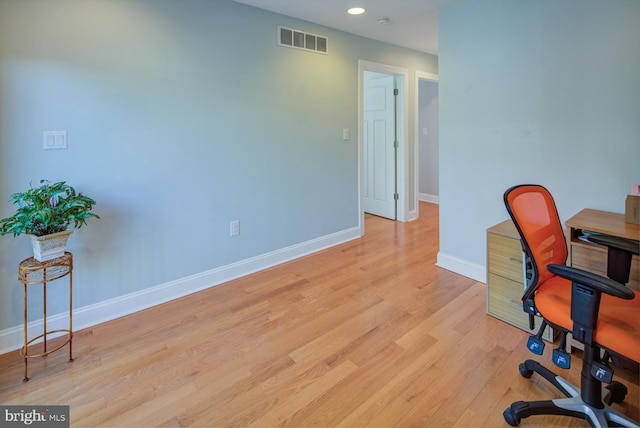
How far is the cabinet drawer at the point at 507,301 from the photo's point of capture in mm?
2266

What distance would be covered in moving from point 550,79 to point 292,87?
2.13 m

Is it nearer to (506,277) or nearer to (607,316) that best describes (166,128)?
(506,277)

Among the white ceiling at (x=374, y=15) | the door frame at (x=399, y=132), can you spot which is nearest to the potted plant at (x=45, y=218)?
the white ceiling at (x=374, y=15)

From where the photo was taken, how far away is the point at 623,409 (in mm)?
1601

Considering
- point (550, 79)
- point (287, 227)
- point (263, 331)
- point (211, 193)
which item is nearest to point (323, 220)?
point (287, 227)

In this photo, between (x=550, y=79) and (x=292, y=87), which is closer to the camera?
(x=550, y=79)

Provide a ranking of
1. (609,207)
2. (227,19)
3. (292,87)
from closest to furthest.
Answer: (609,207) → (227,19) → (292,87)

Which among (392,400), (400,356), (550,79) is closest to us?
(392,400)

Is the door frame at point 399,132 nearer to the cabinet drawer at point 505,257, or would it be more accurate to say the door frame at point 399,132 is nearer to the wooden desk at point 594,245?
the cabinet drawer at point 505,257

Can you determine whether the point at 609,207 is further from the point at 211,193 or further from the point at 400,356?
the point at 211,193

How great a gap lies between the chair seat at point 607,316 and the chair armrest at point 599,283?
7.6 inches

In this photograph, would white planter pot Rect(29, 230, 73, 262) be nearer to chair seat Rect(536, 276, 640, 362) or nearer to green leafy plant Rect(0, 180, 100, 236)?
green leafy plant Rect(0, 180, 100, 236)

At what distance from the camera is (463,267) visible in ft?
10.4

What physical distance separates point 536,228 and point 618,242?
15.0 inches
